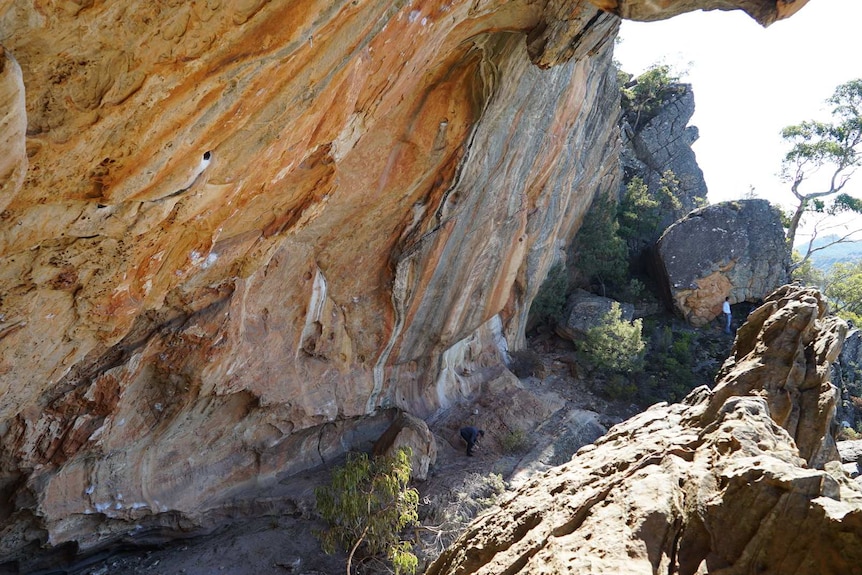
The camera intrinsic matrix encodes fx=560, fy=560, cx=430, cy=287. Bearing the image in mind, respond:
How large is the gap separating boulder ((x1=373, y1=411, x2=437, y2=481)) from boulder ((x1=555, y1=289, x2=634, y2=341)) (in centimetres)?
1036

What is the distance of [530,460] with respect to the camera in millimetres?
15516

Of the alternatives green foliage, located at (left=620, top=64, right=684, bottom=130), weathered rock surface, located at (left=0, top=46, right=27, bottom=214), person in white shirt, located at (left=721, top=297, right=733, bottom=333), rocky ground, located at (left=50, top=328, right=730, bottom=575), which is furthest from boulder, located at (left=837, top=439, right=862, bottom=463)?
green foliage, located at (left=620, top=64, right=684, bottom=130)

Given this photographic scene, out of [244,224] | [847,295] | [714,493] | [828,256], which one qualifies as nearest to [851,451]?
[714,493]

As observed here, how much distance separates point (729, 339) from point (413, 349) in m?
15.3

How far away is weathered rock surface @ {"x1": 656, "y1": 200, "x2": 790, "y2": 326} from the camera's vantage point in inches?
938

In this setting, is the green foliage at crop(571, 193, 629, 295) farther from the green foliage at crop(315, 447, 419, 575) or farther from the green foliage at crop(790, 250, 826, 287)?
the green foliage at crop(315, 447, 419, 575)

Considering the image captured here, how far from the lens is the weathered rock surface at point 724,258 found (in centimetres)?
2383

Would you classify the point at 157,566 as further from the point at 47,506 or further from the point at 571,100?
the point at 571,100

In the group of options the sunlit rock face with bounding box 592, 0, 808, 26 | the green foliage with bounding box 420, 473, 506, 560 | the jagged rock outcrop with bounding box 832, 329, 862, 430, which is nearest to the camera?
the sunlit rock face with bounding box 592, 0, 808, 26

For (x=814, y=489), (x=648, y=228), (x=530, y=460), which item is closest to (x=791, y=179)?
(x=648, y=228)

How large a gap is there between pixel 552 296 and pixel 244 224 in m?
16.6

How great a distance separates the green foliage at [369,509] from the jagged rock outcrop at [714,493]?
15.4ft

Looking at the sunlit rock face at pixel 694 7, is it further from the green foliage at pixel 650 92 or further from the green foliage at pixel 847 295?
the green foliage at pixel 847 295

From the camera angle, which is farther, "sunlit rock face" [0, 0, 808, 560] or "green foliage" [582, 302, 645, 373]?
"green foliage" [582, 302, 645, 373]
